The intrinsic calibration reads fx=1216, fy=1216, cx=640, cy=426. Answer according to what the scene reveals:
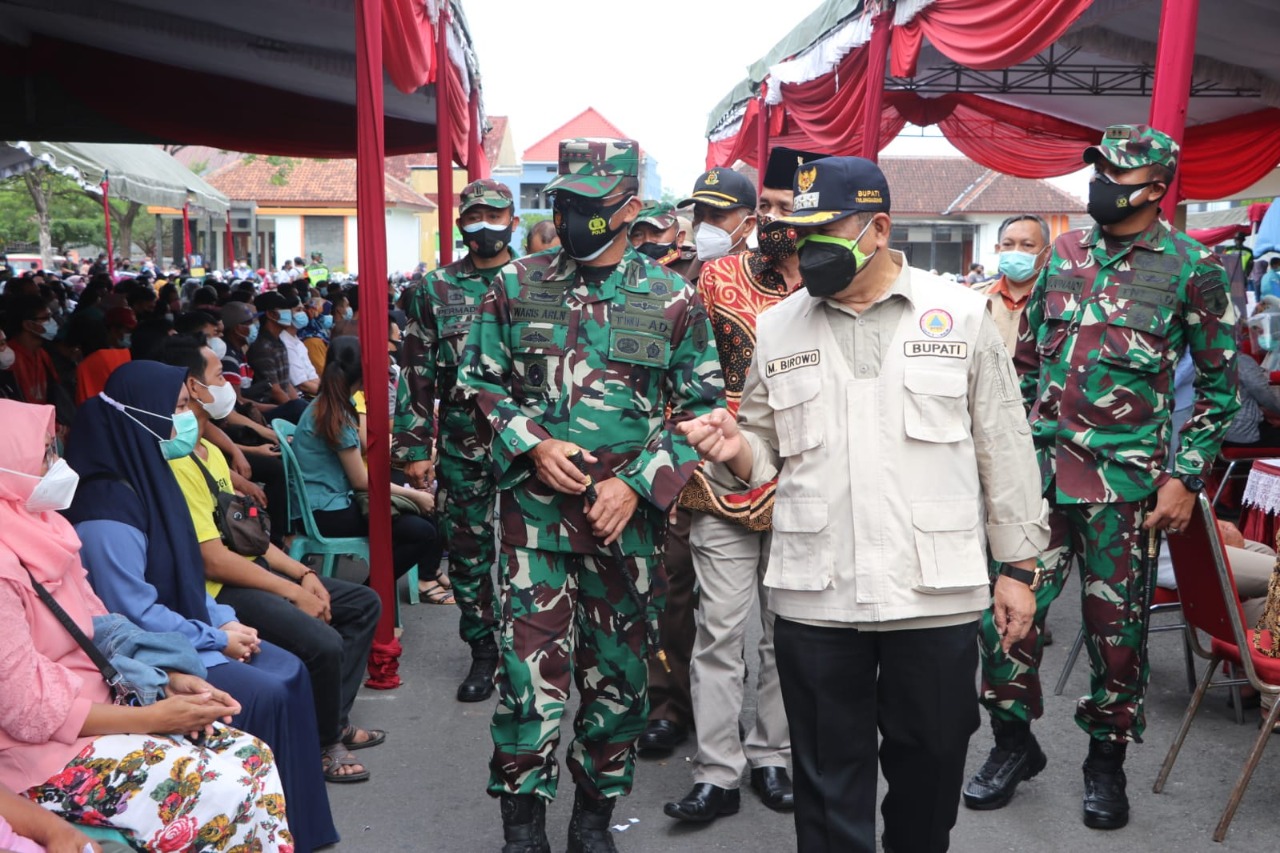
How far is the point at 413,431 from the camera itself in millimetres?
5203

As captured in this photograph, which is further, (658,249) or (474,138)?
(474,138)

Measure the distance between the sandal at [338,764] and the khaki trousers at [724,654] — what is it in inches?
47.4

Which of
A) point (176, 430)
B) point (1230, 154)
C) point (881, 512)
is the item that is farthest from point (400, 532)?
point (1230, 154)

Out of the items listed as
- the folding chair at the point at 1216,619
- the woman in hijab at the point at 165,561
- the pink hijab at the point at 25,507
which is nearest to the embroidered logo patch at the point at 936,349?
the folding chair at the point at 1216,619

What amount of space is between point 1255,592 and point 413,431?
352 cm

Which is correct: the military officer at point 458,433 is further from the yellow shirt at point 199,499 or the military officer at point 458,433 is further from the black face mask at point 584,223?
the black face mask at point 584,223

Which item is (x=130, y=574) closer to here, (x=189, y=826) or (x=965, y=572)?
(x=189, y=826)

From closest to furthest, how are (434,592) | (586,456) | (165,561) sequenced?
(586,456) → (165,561) → (434,592)

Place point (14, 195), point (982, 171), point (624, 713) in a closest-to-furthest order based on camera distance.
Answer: point (624, 713), point (14, 195), point (982, 171)

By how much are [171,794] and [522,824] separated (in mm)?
1029

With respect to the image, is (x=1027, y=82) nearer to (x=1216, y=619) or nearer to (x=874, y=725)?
(x=1216, y=619)

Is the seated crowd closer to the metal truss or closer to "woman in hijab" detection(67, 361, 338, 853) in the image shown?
"woman in hijab" detection(67, 361, 338, 853)

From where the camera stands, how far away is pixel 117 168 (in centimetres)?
1666

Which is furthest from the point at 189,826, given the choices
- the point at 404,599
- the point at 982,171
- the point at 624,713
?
the point at 982,171
